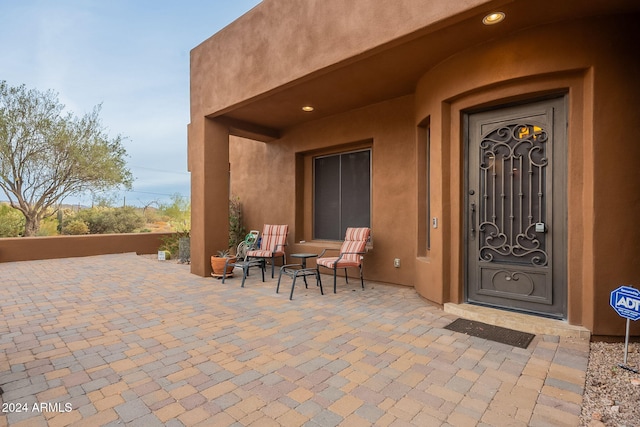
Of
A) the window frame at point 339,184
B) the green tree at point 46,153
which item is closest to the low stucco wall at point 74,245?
the green tree at point 46,153

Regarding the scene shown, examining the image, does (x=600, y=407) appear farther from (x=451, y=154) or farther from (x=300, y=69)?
(x=300, y=69)

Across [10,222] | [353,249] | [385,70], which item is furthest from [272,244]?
[10,222]

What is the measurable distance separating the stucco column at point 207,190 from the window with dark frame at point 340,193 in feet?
5.87

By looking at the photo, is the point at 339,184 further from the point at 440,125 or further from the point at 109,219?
the point at 109,219

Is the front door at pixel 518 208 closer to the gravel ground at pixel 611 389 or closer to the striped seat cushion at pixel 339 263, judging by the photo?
the gravel ground at pixel 611 389

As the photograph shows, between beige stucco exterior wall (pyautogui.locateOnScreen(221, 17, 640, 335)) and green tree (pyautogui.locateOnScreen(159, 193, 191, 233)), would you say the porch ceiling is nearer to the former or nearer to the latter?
beige stucco exterior wall (pyautogui.locateOnScreen(221, 17, 640, 335))

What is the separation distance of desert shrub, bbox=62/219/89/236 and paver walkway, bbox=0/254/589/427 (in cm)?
687

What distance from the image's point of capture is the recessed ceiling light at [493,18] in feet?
9.02

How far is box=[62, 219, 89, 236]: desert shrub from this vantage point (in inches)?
393

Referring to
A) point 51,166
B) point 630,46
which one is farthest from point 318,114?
point 51,166

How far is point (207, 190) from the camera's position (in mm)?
5633

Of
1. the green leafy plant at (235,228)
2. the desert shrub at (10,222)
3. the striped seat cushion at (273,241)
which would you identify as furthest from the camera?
the desert shrub at (10,222)

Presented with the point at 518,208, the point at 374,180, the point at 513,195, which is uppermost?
the point at 374,180

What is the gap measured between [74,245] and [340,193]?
23.4 ft
